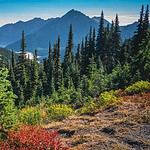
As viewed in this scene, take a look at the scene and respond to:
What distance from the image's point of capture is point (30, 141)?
47.3 ft

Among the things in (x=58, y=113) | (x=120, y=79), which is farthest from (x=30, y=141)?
(x=120, y=79)

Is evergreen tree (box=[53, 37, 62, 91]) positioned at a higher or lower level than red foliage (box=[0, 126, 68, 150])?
lower

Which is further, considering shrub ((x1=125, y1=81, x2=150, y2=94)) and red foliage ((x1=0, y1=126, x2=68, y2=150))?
shrub ((x1=125, y1=81, x2=150, y2=94))

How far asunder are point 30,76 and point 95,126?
68184 millimetres

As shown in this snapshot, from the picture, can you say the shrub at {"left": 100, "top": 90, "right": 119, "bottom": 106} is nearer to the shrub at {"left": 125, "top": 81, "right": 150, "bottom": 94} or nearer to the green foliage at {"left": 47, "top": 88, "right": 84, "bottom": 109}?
the shrub at {"left": 125, "top": 81, "right": 150, "bottom": 94}

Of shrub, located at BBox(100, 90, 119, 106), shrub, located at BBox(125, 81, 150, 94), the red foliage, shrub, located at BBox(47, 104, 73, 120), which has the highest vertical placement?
the red foliage

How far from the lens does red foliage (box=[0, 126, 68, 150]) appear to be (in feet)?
45.6

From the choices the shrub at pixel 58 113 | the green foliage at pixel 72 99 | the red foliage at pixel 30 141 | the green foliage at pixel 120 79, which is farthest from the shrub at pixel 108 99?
the red foliage at pixel 30 141

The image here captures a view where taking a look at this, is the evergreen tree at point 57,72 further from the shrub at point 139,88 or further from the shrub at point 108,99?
the shrub at point 108,99

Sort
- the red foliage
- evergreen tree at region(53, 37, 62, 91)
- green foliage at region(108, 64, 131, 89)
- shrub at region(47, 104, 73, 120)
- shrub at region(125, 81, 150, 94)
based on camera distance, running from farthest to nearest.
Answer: evergreen tree at region(53, 37, 62, 91) → green foliage at region(108, 64, 131, 89) → shrub at region(125, 81, 150, 94) → shrub at region(47, 104, 73, 120) → the red foliage

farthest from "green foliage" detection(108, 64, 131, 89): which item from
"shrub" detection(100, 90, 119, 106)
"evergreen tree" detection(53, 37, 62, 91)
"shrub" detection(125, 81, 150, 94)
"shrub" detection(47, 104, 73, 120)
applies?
"evergreen tree" detection(53, 37, 62, 91)

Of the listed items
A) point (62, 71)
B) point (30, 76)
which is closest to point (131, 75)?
point (62, 71)

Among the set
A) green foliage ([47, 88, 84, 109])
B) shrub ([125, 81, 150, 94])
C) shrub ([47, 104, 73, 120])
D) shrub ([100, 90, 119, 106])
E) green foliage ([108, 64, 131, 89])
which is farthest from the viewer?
green foliage ([108, 64, 131, 89])

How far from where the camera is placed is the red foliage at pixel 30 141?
1390 cm
